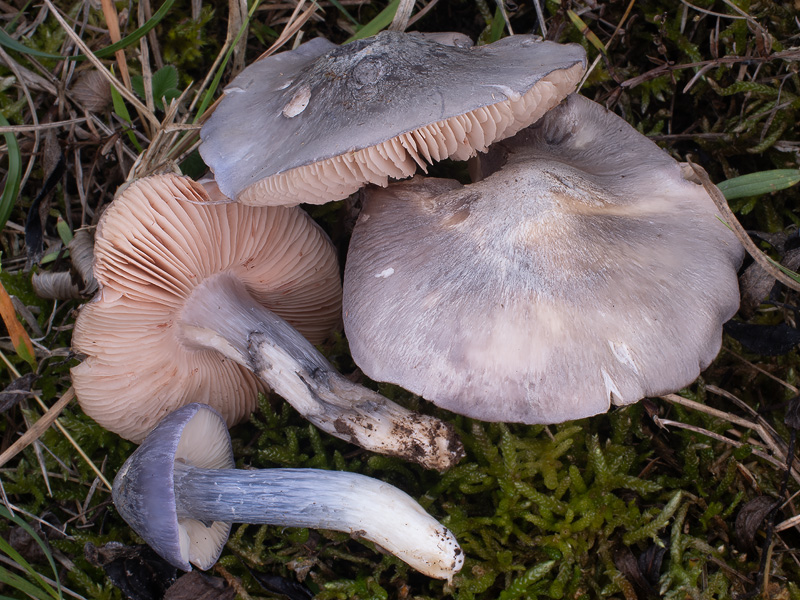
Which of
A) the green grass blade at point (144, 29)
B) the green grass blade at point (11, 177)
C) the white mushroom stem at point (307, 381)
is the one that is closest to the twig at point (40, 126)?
the green grass blade at point (11, 177)

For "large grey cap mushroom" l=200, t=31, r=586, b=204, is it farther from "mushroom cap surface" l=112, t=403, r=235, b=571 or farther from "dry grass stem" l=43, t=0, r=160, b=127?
"mushroom cap surface" l=112, t=403, r=235, b=571

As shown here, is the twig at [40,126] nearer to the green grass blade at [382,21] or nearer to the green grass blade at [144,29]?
the green grass blade at [144,29]

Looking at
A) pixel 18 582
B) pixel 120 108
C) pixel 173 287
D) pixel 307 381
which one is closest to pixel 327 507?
pixel 307 381

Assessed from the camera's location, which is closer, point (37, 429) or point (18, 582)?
point (18, 582)

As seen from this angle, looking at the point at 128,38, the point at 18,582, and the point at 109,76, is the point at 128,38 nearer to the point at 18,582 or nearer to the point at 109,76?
the point at 109,76

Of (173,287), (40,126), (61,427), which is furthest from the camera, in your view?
(40,126)

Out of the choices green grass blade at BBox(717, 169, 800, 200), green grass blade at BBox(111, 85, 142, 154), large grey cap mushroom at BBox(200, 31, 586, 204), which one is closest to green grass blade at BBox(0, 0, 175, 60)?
green grass blade at BBox(111, 85, 142, 154)
